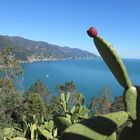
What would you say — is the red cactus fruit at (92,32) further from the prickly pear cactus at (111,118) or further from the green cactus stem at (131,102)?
the green cactus stem at (131,102)

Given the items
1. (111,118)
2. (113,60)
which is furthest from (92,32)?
(111,118)

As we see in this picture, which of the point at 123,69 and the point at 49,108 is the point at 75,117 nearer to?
the point at 123,69

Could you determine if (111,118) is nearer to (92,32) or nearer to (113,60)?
(113,60)

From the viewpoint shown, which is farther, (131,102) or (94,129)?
(131,102)

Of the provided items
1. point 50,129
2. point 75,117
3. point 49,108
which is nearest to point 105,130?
point 75,117

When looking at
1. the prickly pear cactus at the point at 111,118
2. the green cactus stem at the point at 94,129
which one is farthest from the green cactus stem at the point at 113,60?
the green cactus stem at the point at 94,129

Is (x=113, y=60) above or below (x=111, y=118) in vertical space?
above

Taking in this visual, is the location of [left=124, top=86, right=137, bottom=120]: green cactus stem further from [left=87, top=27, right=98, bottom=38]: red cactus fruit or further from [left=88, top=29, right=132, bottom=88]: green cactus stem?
[left=87, top=27, right=98, bottom=38]: red cactus fruit

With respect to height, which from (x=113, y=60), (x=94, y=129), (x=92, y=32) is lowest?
(x=94, y=129)
